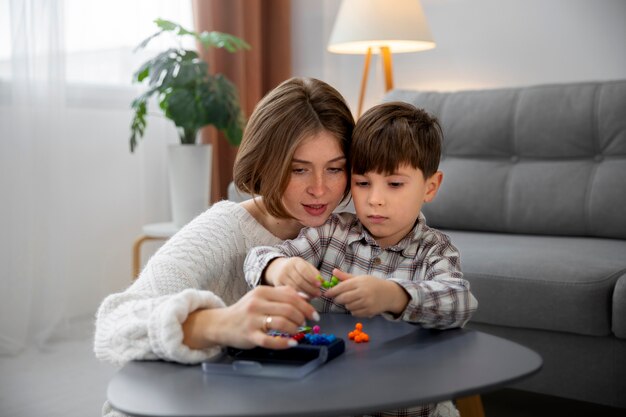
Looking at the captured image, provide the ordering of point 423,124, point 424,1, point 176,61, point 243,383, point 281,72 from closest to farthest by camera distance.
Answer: point 243,383
point 423,124
point 176,61
point 424,1
point 281,72

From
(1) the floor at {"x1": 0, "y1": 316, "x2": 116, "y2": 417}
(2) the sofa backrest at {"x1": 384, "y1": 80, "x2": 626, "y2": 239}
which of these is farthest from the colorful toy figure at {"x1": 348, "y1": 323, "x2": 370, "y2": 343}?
(2) the sofa backrest at {"x1": 384, "y1": 80, "x2": 626, "y2": 239}

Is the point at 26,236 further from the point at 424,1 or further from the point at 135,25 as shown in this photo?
the point at 424,1

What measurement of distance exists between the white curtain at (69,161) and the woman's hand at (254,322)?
6.97ft

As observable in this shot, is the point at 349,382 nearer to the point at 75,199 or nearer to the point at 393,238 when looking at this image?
the point at 393,238

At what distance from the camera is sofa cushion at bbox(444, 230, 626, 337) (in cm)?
189

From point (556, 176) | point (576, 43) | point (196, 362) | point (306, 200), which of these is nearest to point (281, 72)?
point (576, 43)

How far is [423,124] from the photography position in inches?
49.3

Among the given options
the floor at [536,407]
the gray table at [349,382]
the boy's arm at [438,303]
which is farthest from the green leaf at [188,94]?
the gray table at [349,382]

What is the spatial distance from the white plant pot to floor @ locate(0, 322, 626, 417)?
0.70 m

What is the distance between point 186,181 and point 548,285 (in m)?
1.68

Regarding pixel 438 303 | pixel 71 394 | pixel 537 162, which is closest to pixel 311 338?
pixel 438 303

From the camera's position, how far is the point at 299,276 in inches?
40.4

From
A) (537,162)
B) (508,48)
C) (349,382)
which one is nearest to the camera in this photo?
(349,382)

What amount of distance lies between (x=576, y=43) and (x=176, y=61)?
1.73 m
